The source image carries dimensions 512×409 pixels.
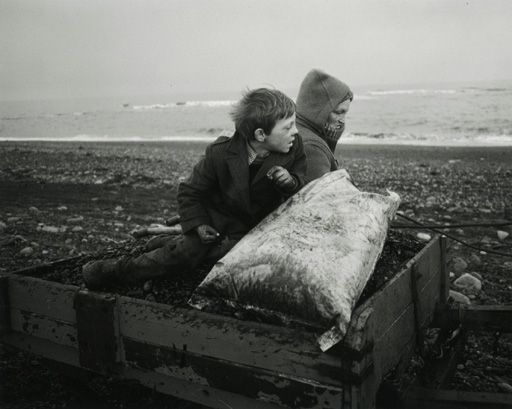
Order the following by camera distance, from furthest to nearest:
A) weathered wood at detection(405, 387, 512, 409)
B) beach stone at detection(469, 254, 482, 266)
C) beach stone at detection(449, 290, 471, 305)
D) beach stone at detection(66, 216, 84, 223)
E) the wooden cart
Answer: beach stone at detection(66, 216, 84, 223) → beach stone at detection(469, 254, 482, 266) → beach stone at detection(449, 290, 471, 305) → weathered wood at detection(405, 387, 512, 409) → the wooden cart

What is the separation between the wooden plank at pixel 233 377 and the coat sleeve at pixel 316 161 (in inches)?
61.6

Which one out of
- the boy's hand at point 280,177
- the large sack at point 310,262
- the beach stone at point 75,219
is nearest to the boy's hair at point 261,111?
the boy's hand at point 280,177

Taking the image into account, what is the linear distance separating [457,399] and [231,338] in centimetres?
115

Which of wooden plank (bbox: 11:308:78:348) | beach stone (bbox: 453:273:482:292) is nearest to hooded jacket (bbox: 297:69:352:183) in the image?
beach stone (bbox: 453:273:482:292)

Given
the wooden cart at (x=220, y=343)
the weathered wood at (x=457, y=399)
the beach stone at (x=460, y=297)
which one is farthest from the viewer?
the beach stone at (x=460, y=297)

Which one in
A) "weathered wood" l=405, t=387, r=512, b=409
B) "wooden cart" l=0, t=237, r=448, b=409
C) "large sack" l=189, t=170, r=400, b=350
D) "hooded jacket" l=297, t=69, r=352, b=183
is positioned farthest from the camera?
"hooded jacket" l=297, t=69, r=352, b=183

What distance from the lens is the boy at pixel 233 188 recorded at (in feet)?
9.86

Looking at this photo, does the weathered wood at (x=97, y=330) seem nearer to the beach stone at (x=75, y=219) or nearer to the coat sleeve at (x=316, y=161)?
the coat sleeve at (x=316, y=161)

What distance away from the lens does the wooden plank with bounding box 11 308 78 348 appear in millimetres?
2805

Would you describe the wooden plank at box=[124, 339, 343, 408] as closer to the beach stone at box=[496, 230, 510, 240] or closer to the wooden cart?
the wooden cart

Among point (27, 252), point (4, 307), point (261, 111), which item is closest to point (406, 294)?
point (261, 111)

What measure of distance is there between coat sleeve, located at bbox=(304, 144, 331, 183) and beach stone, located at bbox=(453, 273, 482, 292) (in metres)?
1.96

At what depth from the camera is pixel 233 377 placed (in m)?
2.27

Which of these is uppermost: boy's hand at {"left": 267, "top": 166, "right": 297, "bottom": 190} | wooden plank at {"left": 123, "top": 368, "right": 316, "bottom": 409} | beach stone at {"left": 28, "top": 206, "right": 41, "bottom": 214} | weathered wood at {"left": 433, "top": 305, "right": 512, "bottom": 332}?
boy's hand at {"left": 267, "top": 166, "right": 297, "bottom": 190}
